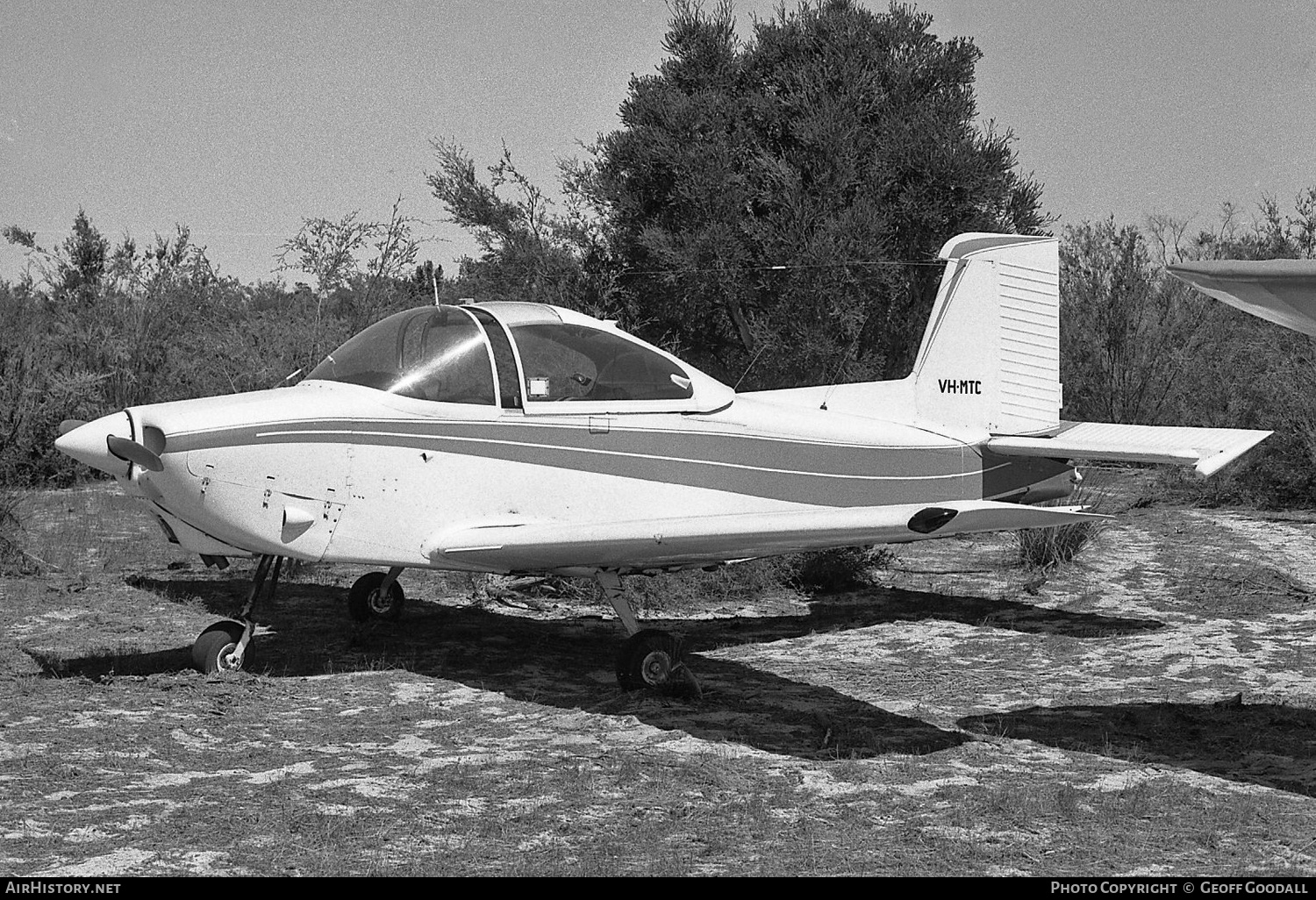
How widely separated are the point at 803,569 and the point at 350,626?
3785mm

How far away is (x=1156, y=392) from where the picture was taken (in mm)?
19641

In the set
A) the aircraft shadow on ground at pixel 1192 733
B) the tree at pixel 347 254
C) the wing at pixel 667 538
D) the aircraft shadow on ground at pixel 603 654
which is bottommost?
the aircraft shadow on ground at pixel 1192 733

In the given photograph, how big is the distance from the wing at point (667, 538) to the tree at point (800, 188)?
598cm

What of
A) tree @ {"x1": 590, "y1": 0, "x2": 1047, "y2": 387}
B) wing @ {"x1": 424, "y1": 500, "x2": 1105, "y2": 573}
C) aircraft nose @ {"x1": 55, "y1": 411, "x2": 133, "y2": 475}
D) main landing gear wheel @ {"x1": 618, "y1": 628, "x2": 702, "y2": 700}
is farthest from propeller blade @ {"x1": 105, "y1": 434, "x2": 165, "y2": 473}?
tree @ {"x1": 590, "y1": 0, "x2": 1047, "y2": 387}

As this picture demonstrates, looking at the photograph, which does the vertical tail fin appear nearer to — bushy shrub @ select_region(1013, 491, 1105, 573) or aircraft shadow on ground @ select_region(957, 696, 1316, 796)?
bushy shrub @ select_region(1013, 491, 1105, 573)

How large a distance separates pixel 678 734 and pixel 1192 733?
98.4 inches

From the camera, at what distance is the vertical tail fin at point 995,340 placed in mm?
9297

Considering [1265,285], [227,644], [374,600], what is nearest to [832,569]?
[374,600]

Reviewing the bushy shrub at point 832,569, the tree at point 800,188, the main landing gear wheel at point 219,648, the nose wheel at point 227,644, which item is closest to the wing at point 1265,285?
the nose wheel at point 227,644

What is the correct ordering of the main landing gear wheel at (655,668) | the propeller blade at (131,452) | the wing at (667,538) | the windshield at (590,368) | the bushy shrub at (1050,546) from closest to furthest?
1. the wing at (667,538)
2. the propeller blade at (131,452)
3. the main landing gear wheel at (655,668)
4. the windshield at (590,368)
5. the bushy shrub at (1050,546)

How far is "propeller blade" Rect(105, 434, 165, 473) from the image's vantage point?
646cm

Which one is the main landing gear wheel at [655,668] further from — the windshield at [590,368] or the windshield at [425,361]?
the windshield at [425,361]
